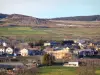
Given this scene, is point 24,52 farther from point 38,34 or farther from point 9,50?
point 38,34

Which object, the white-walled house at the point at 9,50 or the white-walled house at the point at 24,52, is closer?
the white-walled house at the point at 24,52

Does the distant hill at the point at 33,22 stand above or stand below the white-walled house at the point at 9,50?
above

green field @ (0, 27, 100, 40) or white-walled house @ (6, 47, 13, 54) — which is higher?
green field @ (0, 27, 100, 40)

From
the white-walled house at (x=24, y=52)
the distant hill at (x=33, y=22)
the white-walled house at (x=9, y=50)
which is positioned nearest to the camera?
the white-walled house at (x=24, y=52)

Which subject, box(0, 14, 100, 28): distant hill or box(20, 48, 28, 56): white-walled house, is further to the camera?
box(0, 14, 100, 28): distant hill

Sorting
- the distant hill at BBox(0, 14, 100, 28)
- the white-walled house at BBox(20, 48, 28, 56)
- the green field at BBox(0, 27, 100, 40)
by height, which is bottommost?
the white-walled house at BBox(20, 48, 28, 56)

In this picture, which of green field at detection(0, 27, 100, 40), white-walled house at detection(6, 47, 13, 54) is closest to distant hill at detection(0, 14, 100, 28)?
green field at detection(0, 27, 100, 40)

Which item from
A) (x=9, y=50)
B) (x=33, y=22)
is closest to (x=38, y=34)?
(x=9, y=50)

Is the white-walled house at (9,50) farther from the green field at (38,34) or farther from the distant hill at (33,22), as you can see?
the distant hill at (33,22)

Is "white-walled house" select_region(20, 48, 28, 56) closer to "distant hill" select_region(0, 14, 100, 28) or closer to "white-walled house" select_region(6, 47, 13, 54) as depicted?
"white-walled house" select_region(6, 47, 13, 54)

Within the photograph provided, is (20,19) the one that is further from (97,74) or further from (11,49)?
(97,74)

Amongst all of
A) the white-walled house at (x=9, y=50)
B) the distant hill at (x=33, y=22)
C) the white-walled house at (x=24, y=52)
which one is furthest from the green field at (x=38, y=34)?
the white-walled house at (x=24, y=52)
